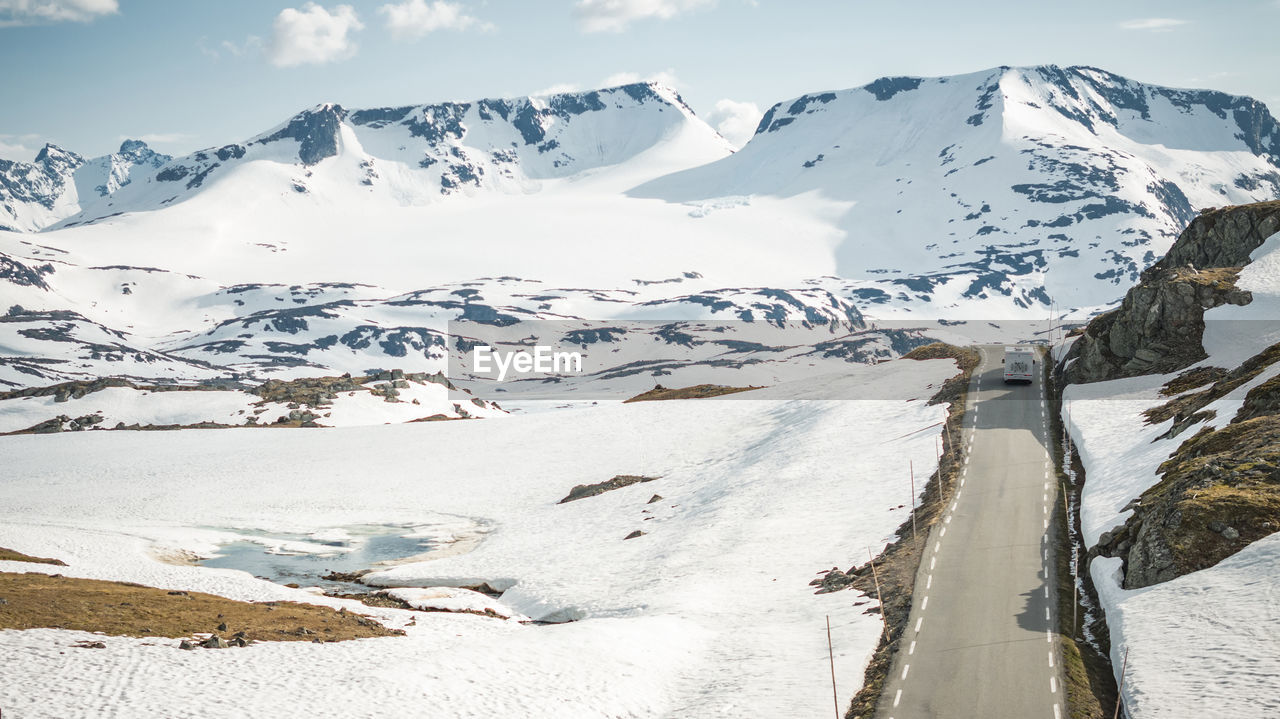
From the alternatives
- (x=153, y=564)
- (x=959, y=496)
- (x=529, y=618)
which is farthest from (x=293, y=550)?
(x=959, y=496)

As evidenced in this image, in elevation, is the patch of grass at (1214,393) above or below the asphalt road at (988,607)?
above

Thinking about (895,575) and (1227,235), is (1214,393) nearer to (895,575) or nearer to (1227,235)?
(895,575)

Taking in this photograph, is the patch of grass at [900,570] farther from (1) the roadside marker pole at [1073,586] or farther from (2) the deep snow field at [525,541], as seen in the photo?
(1) the roadside marker pole at [1073,586]

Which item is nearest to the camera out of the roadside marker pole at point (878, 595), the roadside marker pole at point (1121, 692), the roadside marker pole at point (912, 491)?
the roadside marker pole at point (1121, 692)

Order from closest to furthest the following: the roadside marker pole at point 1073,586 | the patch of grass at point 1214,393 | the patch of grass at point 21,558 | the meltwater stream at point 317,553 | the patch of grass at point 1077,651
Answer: the patch of grass at point 1077,651, the roadside marker pole at point 1073,586, the patch of grass at point 1214,393, the patch of grass at point 21,558, the meltwater stream at point 317,553

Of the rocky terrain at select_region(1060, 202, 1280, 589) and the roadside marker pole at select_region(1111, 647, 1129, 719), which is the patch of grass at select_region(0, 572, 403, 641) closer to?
the roadside marker pole at select_region(1111, 647, 1129, 719)

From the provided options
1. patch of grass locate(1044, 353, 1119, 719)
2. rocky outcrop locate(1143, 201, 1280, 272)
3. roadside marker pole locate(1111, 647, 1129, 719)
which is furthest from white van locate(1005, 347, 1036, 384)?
roadside marker pole locate(1111, 647, 1129, 719)

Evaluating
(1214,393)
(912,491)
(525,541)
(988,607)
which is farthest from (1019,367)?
(988,607)

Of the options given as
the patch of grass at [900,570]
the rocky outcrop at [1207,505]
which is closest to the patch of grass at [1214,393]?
the rocky outcrop at [1207,505]
